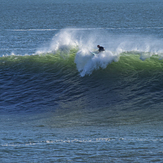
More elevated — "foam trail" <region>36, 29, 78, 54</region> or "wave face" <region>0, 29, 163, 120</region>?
"foam trail" <region>36, 29, 78, 54</region>

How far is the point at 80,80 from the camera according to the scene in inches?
860

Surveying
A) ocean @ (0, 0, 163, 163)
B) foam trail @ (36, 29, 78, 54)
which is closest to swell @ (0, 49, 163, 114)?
ocean @ (0, 0, 163, 163)

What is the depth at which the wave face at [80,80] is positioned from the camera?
1830 cm

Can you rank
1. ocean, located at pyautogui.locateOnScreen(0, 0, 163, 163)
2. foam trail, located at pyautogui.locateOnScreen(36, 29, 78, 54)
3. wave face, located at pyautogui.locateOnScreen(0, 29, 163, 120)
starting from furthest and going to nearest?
foam trail, located at pyautogui.locateOnScreen(36, 29, 78, 54) < wave face, located at pyautogui.locateOnScreen(0, 29, 163, 120) < ocean, located at pyautogui.locateOnScreen(0, 0, 163, 163)

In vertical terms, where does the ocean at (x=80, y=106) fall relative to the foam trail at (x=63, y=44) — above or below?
A: below

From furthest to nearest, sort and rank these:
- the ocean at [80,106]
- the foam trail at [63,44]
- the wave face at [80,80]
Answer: the foam trail at [63,44] < the wave face at [80,80] < the ocean at [80,106]

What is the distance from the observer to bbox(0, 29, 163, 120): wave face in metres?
18.3

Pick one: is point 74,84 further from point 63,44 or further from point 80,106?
point 63,44

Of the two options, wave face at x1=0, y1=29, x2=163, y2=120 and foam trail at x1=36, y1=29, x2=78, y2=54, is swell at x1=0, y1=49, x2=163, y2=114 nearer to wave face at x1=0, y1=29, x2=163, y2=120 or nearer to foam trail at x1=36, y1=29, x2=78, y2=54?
wave face at x1=0, y1=29, x2=163, y2=120

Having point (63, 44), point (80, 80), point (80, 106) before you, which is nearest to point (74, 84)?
point (80, 80)

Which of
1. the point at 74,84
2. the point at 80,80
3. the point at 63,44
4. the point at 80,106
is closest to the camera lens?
the point at 80,106

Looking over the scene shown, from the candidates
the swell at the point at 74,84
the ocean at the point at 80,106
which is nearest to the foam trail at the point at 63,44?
the ocean at the point at 80,106

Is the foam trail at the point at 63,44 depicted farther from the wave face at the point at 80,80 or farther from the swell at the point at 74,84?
the swell at the point at 74,84

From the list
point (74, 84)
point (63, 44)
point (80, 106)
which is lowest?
point (80, 106)
